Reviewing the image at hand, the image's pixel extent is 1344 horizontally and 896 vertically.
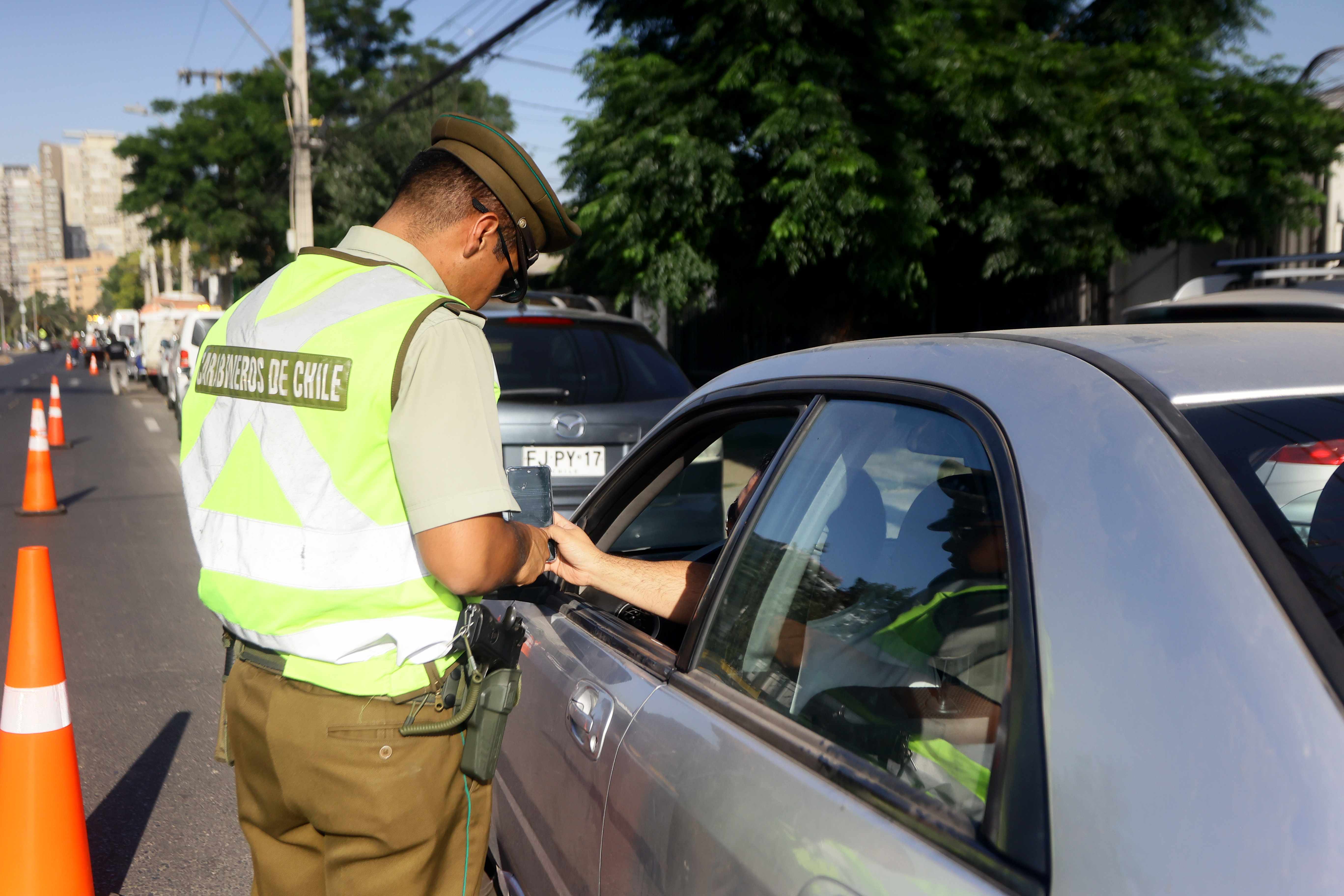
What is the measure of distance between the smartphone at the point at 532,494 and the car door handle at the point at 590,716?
1.06 feet

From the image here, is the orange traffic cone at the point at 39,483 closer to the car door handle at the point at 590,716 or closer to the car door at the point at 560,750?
the car door at the point at 560,750

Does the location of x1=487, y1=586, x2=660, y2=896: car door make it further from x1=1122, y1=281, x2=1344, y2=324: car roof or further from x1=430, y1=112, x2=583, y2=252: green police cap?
x1=1122, y1=281, x2=1344, y2=324: car roof

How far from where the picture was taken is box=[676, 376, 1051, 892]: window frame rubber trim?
1.06 metres

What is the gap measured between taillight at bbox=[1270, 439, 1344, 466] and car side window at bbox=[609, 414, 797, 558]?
755 mm

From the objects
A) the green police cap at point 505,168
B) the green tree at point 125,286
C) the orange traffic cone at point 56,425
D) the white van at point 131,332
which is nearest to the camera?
the green police cap at point 505,168

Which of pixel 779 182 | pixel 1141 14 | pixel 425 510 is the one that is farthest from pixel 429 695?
pixel 1141 14

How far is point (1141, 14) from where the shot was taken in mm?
11891

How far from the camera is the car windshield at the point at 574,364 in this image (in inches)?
229

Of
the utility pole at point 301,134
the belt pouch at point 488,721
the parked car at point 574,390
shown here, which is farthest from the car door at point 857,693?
the utility pole at point 301,134

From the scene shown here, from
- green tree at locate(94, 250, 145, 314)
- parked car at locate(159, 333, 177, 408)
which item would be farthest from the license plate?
green tree at locate(94, 250, 145, 314)

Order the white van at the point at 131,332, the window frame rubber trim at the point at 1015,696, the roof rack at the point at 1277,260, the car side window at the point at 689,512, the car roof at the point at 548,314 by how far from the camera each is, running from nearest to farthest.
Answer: the window frame rubber trim at the point at 1015,696
the car side window at the point at 689,512
the roof rack at the point at 1277,260
the car roof at the point at 548,314
the white van at the point at 131,332

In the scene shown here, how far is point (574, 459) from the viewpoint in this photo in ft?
18.8

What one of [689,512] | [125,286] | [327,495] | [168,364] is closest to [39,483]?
[689,512]

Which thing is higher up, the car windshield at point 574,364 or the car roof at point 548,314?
the car roof at point 548,314
